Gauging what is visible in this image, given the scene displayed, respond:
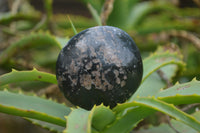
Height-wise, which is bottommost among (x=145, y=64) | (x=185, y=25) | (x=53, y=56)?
(x=53, y=56)

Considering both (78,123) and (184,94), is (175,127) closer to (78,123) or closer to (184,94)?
(184,94)

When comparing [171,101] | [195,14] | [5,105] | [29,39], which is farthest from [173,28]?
[5,105]

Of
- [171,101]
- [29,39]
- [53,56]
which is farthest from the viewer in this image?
[53,56]

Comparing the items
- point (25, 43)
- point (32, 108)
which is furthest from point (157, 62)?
point (25, 43)

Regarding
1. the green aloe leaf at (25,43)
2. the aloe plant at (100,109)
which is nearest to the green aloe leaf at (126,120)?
the aloe plant at (100,109)

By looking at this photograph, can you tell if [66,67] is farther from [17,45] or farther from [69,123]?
[17,45]

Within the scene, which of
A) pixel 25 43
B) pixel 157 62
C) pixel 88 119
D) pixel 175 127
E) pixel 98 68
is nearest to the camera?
pixel 88 119
